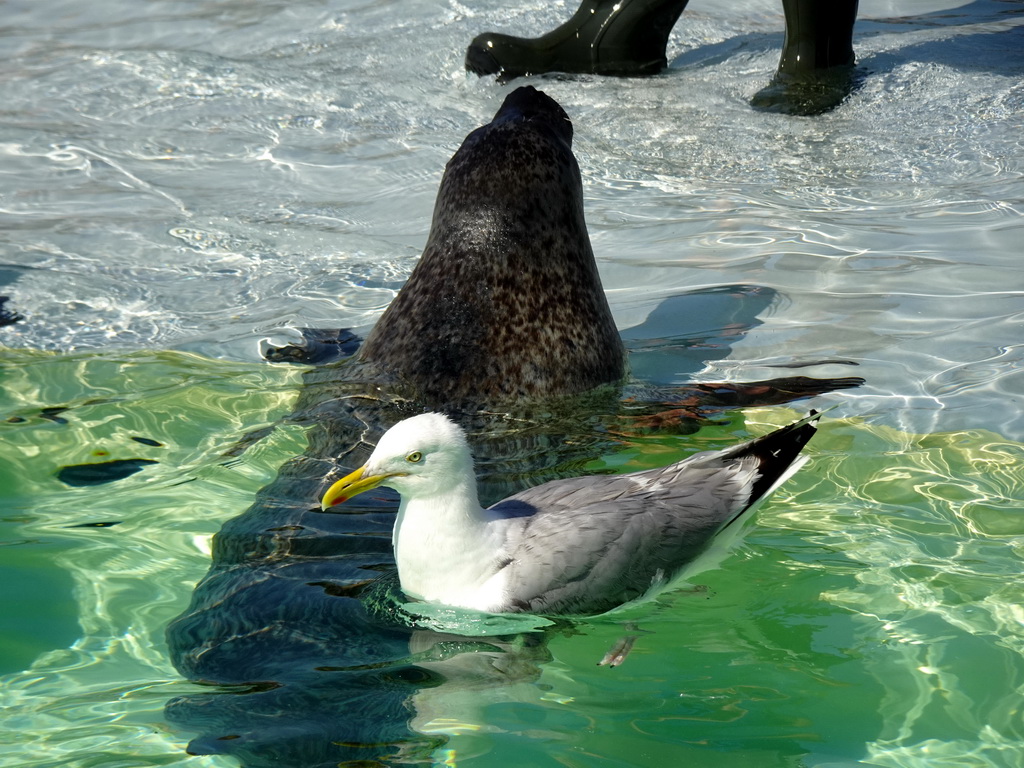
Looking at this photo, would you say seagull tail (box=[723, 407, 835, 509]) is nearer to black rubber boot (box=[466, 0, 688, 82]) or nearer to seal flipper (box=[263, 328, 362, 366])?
seal flipper (box=[263, 328, 362, 366])

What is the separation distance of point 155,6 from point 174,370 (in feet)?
29.5

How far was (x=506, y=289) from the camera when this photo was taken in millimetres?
5203

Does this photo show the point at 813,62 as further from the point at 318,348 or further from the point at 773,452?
the point at 773,452

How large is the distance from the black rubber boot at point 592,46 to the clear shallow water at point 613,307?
0.32 m

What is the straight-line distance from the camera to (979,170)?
7930 mm

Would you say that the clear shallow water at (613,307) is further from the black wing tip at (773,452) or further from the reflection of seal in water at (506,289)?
the reflection of seal in water at (506,289)

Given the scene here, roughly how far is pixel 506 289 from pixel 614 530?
6.23 feet

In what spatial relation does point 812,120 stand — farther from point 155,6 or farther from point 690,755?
point 155,6

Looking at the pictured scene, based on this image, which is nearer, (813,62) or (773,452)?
(773,452)

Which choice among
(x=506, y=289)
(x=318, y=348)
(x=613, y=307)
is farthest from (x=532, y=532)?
(x=613, y=307)

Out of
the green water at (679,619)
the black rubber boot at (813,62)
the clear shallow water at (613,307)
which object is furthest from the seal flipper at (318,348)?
the black rubber boot at (813,62)

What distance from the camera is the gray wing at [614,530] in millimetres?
3508

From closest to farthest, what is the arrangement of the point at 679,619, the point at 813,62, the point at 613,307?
the point at 679,619 → the point at 613,307 → the point at 813,62

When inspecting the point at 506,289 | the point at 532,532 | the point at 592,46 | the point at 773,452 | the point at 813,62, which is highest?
the point at 592,46
